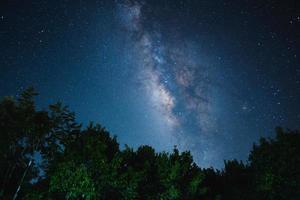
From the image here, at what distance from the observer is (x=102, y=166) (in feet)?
81.9

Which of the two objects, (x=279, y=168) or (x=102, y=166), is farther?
(x=279, y=168)

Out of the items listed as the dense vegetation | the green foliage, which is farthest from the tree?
the green foliage

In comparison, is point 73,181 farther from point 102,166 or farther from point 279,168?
point 279,168

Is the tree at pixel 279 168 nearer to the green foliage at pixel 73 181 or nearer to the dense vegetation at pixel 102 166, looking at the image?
the dense vegetation at pixel 102 166

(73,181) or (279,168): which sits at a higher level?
(279,168)

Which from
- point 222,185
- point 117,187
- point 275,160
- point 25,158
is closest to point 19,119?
point 25,158

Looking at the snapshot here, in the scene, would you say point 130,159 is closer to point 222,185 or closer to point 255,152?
point 222,185

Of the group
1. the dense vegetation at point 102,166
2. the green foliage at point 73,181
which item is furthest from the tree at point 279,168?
the green foliage at point 73,181

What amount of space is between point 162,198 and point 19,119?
53.9 feet

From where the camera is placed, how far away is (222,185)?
35.2 metres

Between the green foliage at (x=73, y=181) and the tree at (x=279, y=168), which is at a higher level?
the tree at (x=279, y=168)

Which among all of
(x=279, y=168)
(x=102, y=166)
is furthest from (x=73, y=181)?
(x=279, y=168)

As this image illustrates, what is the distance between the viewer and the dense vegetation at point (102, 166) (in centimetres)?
2480

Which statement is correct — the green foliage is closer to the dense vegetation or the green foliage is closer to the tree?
the dense vegetation
